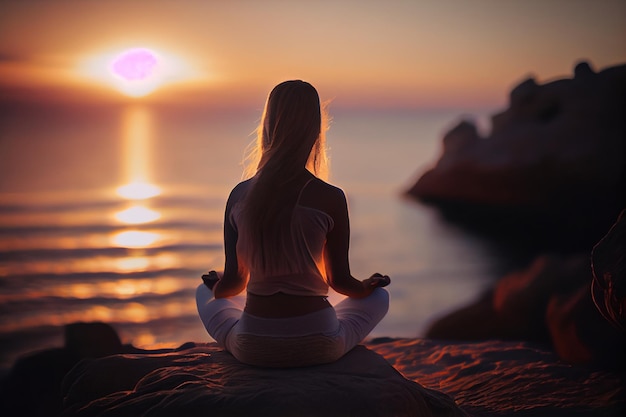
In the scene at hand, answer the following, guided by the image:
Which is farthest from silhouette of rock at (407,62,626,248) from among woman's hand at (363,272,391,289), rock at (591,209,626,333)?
woman's hand at (363,272,391,289)

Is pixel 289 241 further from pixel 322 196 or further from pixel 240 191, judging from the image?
pixel 240 191

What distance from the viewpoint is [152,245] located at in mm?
10906

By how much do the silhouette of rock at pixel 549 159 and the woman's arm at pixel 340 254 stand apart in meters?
7.15

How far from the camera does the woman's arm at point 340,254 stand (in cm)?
282

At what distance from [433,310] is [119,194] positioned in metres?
10.3

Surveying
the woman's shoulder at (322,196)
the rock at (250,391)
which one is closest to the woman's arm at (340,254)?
the woman's shoulder at (322,196)

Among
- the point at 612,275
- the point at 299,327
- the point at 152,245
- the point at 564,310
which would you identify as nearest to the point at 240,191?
the point at 299,327

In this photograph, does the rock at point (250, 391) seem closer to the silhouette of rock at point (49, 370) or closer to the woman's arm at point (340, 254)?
the woman's arm at point (340, 254)

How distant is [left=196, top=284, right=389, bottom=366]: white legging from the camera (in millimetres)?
2783

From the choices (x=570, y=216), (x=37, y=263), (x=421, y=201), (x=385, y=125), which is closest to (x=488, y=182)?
(x=570, y=216)

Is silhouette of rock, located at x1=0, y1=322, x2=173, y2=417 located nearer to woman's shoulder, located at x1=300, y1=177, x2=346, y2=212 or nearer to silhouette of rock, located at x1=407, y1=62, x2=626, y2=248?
woman's shoulder, located at x1=300, y1=177, x2=346, y2=212

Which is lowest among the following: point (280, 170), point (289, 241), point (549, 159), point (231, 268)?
point (231, 268)

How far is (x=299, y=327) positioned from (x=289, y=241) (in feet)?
1.25

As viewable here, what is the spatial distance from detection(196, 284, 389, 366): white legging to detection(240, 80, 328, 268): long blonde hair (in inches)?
10.9
